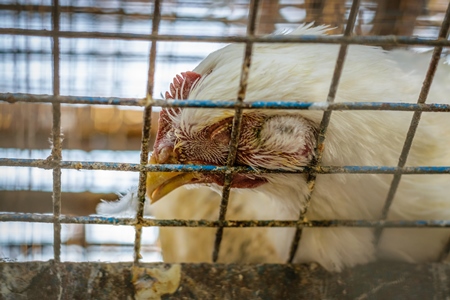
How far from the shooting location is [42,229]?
209 centimetres

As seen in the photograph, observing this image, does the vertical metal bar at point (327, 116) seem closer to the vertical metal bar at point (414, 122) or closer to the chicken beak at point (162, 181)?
the vertical metal bar at point (414, 122)

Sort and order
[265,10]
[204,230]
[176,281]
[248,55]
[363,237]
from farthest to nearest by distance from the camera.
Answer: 1. [265,10]
2. [204,230]
3. [363,237]
4. [176,281]
5. [248,55]

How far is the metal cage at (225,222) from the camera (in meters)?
0.83

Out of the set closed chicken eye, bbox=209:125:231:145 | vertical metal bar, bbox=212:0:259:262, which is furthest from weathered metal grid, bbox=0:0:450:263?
closed chicken eye, bbox=209:125:231:145

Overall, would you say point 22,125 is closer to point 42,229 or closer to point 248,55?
point 42,229

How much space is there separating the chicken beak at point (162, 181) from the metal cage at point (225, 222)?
168 millimetres

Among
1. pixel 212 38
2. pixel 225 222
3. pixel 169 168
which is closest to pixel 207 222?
pixel 225 222

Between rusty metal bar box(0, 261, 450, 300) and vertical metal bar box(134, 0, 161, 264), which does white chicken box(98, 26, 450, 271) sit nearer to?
rusty metal bar box(0, 261, 450, 300)

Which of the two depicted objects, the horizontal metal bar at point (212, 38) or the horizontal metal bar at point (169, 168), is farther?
the horizontal metal bar at point (169, 168)

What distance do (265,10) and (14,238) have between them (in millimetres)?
1448

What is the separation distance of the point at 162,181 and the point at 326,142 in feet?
1.28

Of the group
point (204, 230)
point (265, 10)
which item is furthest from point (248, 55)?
point (265, 10)

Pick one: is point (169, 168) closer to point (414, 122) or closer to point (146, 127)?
point (146, 127)

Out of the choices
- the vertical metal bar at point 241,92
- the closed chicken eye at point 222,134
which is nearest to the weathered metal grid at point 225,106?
the vertical metal bar at point 241,92
